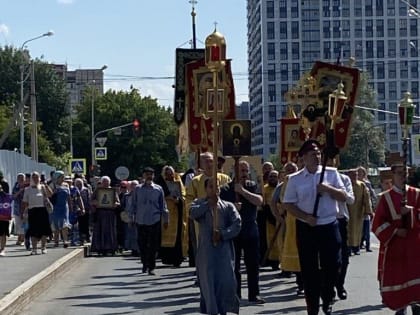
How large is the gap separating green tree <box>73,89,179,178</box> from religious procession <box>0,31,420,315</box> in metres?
61.2

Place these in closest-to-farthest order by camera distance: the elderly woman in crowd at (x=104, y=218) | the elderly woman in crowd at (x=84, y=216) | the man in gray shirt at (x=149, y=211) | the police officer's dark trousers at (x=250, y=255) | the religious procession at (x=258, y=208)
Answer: the religious procession at (x=258, y=208) < the police officer's dark trousers at (x=250, y=255) < the man in gray shirt at (x=149, y=211) < the elderly woman in crowd at (x=104, y=218) < the elderly woman in crowd at (x=84, y=216)

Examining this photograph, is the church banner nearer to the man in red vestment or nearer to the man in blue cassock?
the man in blue cassock

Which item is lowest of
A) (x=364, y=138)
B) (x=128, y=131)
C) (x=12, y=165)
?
(x=12, y=165)

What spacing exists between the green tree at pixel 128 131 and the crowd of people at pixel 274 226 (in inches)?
2486

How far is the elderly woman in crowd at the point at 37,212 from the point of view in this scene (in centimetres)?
2334

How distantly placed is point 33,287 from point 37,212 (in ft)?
25.1

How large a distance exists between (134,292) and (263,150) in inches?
5147

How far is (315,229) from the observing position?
11.7m

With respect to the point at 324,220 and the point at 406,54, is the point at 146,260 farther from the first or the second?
the point at 406,54

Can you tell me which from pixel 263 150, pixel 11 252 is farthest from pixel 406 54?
pixel 11 252

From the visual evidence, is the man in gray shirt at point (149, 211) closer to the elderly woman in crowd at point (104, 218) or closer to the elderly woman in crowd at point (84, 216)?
the elderly woman in crowd at point (104, 218)

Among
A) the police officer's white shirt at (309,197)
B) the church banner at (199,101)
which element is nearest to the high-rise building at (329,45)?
the church banner at (199,101)

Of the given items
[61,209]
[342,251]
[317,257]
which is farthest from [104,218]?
[317,257]

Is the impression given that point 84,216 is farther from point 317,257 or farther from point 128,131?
point 128,131
